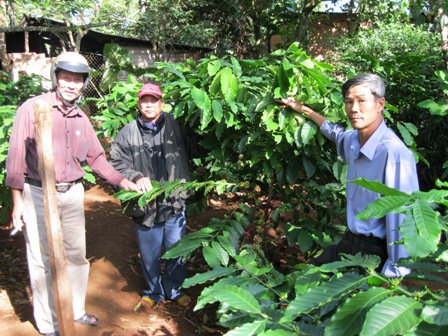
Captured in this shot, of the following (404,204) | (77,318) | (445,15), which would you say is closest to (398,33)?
(445,15)

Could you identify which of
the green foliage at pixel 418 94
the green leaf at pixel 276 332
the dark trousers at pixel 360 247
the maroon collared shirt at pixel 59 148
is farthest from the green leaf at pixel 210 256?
the green foliage at pixel 418 94

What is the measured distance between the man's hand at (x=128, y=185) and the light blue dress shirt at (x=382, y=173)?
1383mm

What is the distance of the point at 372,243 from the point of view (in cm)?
233

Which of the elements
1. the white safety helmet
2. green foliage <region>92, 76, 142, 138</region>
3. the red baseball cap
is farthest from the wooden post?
green foliage <region>92, 76, 142, 138</region>

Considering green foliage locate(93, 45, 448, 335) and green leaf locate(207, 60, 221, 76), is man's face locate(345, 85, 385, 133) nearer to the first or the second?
green foliage locate(93, 45, 448, 335)

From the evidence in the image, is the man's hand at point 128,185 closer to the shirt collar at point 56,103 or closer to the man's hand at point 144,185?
the man's hand at point 144,185

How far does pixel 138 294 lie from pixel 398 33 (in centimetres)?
778

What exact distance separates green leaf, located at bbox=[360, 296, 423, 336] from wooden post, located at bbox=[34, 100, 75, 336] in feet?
5.92

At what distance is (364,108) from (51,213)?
66.9 inches

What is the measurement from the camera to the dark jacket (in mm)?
3311

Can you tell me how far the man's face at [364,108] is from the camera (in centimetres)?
228

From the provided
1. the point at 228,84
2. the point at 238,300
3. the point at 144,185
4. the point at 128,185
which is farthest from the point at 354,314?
the point at 128,185

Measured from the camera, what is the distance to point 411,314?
101 centimetres

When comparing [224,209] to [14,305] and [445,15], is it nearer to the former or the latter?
[14,305]
